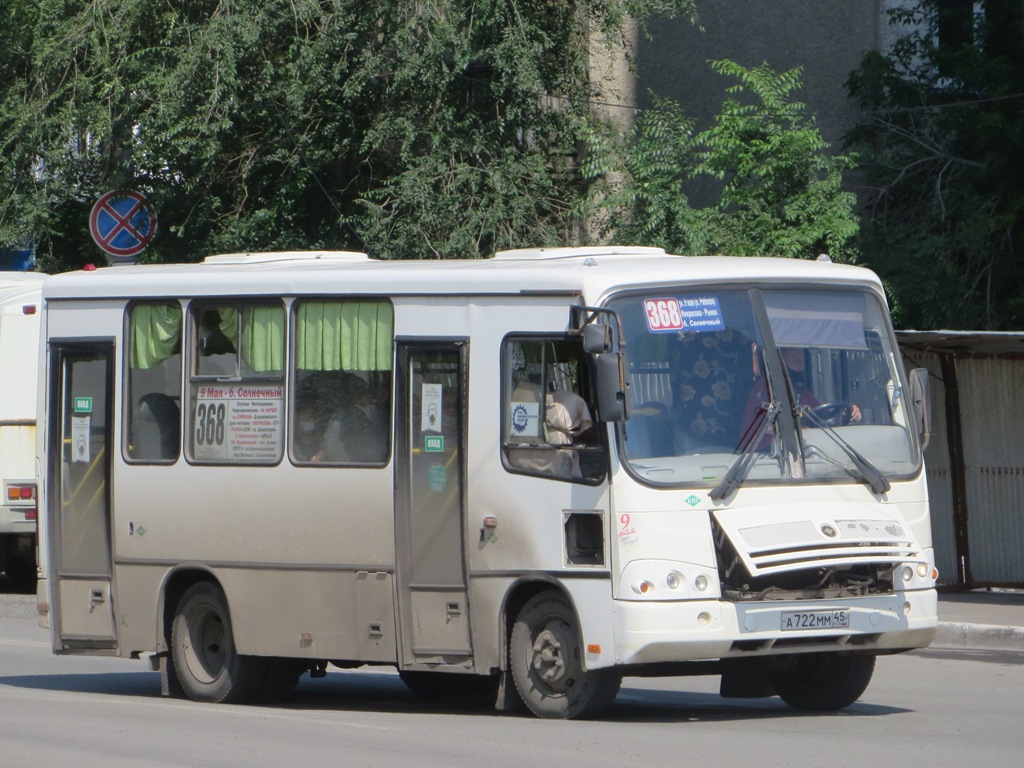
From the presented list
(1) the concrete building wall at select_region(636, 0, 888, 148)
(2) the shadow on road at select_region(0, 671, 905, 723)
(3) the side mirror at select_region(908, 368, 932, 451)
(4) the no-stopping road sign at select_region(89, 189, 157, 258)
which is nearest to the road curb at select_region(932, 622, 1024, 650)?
(2) the shadow on road at select_region(0, 671, 905, 723)

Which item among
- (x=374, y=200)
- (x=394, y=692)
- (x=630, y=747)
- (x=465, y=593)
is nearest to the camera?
(x=630, y=747)

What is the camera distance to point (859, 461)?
9.20 meters

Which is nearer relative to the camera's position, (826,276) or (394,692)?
(826,276)

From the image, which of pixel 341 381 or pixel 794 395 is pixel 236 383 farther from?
pixel 794 395

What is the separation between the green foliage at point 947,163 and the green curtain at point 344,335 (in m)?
10.6

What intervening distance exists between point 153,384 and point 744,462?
4102 millimetres

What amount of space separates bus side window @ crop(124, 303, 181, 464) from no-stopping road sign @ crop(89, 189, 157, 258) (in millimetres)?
7464

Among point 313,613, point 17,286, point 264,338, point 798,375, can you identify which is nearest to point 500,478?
point 313,613

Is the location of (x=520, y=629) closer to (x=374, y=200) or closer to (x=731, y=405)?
(x=731, y=405)

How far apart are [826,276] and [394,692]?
430 centimetres

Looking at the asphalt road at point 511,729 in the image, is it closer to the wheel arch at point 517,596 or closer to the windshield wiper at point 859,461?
the wheel arch at point 517,596

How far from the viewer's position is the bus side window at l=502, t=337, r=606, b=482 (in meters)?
8.93

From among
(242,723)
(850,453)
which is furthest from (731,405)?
(242,723)

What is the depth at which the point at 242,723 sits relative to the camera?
9.49 metres
